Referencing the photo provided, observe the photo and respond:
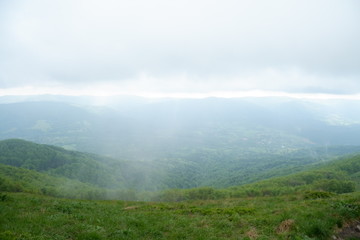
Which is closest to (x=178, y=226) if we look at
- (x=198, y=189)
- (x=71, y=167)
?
(x=198, y=189)

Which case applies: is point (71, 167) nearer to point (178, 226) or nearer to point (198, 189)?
point (198, 189)

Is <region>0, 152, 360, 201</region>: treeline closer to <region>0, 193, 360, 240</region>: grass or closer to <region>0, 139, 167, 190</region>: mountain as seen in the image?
<region>0, 193, 360, 240</region>: grass

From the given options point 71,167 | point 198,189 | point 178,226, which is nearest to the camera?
point 178,226

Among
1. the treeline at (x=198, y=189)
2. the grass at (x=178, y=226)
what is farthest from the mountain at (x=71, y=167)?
the grass at (x=178, y=226)

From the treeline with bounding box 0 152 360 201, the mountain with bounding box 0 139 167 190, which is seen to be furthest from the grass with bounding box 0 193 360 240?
the mountain with bounding box 0 139 167 190

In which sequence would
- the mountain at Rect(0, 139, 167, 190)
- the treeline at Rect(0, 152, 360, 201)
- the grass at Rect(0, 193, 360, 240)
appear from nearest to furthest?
the grass at Rect(0, 193, 360, 240) → the treeline at Rect(0, 152, 360, 201) → the mountain at Rect(0, 139, 167, 190)

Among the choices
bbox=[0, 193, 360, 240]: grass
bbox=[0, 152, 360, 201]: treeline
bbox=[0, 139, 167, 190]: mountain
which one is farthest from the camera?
bbox=[0, 139, 167, 190]: mountain

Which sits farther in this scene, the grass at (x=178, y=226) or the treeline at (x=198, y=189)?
the treeline at (x=198, y=189)

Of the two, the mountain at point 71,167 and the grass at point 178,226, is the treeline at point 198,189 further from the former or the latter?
the mountain at point 71,167

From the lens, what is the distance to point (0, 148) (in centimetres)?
19412

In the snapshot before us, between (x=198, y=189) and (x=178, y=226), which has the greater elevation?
(x=178, y=226)

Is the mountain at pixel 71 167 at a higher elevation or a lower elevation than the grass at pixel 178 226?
lower

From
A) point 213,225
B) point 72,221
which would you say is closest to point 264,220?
point 213,225

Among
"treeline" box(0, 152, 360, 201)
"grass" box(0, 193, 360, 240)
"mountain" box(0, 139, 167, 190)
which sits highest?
"grass" box(0, 193, 360, 240)
